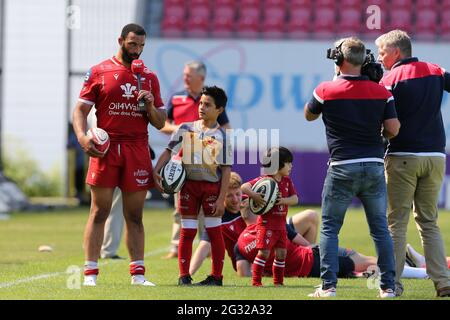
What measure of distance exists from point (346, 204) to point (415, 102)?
101 cm

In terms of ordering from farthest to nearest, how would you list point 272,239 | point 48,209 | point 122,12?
point 122,12 < point 48,209 < point 272,239

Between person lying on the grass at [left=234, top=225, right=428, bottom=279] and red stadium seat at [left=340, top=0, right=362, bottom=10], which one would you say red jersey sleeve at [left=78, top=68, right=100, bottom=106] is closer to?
person lying on the grass at [left=234, top=225, right=428, bottom=279]

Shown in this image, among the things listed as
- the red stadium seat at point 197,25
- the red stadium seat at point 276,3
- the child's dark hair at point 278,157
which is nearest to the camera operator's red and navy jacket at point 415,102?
the child's dark hair at point 278,157

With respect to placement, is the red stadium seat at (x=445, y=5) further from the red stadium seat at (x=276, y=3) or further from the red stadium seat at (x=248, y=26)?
the red stadium seat at (x=248, y=26)

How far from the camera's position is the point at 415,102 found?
8312 mm

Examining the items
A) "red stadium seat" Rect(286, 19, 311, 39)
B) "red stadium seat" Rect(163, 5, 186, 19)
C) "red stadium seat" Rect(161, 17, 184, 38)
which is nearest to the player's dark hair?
"red stadium seat" Rect(161, 17, 184, 38)

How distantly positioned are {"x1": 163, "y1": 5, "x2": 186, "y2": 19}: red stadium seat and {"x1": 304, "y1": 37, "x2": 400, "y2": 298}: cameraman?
19.8m

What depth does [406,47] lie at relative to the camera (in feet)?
27.6

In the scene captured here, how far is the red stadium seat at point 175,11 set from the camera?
1081 inches

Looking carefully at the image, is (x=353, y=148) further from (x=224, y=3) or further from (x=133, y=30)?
(x=224, y=3)

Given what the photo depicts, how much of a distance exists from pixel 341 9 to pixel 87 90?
1992cm

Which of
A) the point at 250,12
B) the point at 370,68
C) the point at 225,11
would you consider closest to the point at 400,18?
the point at 250,12

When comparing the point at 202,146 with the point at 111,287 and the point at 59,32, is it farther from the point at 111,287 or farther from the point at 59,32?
the point at 59,32
